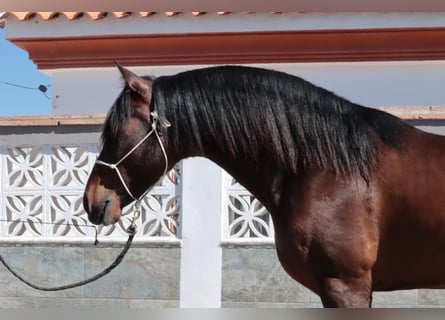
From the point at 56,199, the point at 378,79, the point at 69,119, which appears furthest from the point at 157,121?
the point at 378,79

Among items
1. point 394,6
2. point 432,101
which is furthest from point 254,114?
point 432,101

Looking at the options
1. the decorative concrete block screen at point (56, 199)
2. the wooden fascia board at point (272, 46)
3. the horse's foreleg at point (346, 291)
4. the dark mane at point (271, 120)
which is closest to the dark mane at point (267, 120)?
the dark mane at point (271, 120)

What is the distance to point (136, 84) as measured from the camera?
2639mm

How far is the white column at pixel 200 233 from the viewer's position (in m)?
5.02

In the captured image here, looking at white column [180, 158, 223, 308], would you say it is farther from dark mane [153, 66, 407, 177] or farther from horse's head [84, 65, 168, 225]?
dark mane [153, 66, 407, 177]

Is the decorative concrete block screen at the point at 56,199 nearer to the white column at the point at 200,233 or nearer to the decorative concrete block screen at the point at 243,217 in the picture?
the white column at the point at 200,233

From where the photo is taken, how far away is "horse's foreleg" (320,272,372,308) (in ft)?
7.83

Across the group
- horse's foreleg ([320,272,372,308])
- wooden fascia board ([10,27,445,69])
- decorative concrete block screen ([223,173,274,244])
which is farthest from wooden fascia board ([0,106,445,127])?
horse's foreleg ([320,272,372,308])

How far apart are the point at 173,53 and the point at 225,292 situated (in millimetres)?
2134

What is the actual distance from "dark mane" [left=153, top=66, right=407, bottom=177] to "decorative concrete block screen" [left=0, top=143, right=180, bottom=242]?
2503mm

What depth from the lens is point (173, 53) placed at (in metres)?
5.79

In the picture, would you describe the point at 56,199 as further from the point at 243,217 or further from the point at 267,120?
the point at 267,120

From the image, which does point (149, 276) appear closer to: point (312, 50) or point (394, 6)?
point (312, 50)

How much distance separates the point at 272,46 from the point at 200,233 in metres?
1.80
